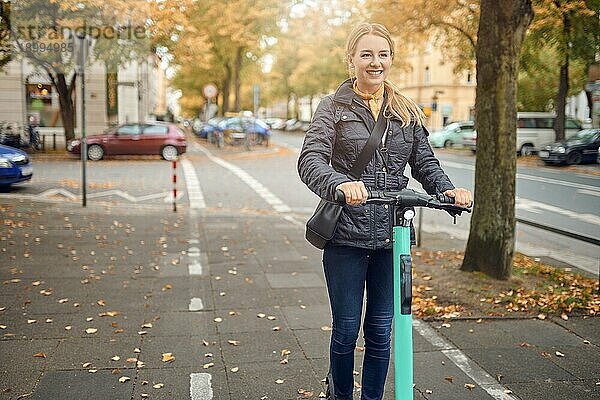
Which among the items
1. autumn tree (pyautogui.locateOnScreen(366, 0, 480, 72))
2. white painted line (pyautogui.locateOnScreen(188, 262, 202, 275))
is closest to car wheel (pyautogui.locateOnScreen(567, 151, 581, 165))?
autumn tree (pyautogui.locateOnScreen(366, 0, 480, 72))

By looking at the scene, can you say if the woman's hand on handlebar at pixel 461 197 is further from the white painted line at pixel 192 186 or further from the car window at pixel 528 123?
the car window at pixel 528 123

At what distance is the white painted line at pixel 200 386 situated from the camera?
13.6 ft

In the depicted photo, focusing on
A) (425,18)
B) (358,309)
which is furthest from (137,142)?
(358,309)

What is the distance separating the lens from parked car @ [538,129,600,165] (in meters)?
28.1

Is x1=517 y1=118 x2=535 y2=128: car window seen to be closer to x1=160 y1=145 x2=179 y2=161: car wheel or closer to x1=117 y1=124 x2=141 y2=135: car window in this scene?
x1=160 y1=145 x2=179 y2=161: car wheel

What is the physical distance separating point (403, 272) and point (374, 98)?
2.87 ft

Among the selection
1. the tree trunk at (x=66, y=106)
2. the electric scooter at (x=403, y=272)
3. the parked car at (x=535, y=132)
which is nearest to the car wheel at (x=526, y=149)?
the parked car at (x=535, y=132)

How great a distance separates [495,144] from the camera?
280 inches

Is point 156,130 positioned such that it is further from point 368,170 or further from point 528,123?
point 368,170

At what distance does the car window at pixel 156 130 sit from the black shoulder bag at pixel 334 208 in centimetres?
2499

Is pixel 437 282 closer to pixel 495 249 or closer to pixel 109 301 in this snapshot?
pixel 495 249

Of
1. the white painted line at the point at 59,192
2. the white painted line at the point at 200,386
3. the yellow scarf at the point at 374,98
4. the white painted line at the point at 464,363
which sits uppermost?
the yellow scarf at the point at 374,98

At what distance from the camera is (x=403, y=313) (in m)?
2.93

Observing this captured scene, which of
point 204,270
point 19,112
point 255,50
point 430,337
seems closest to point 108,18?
point 19,112
